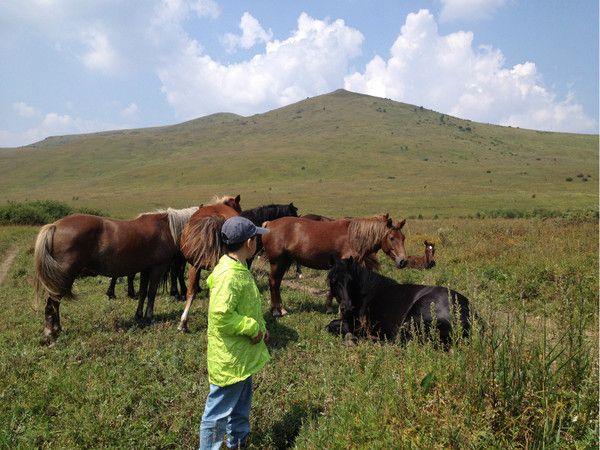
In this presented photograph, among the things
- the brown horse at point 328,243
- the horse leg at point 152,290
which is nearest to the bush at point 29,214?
the horse leg at point 152,290

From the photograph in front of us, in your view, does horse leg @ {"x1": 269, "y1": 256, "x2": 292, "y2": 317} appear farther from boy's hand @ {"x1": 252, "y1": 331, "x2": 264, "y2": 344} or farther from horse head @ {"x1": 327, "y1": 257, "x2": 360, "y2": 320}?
boy's hand @ {"x1": 252, "y1": 331, "x2": 264, "y2": 344}

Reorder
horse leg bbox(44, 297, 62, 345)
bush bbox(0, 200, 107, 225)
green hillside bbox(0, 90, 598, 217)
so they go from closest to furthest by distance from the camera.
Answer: horse leg bbox(44, 297, 62, 345) < bush bbox(0, 200, 107, 225) < green hillside bbox(0, 90, 598, 217)

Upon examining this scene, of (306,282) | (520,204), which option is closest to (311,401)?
(306,282)

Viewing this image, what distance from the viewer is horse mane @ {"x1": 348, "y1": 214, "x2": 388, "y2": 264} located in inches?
336

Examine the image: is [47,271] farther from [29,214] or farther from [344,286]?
[29,214]

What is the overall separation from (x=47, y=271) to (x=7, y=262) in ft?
42.1

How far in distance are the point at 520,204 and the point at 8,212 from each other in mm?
48780

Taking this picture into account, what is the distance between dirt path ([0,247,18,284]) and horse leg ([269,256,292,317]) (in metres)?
10.1

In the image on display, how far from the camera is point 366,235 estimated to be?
336 inches

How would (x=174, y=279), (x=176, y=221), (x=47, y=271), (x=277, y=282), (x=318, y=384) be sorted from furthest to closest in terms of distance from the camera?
(x=174, y=279) < (x=277, y=282) < (x=176, y=221) < (x=47, y=271) < (x=318, y=384)

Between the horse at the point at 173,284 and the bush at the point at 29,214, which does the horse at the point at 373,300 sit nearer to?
the horse at the point at 173,284

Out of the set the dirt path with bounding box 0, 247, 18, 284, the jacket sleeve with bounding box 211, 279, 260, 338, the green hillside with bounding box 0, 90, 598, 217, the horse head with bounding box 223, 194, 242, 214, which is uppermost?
the green hillside with bounding box 0, 90, 598, 217

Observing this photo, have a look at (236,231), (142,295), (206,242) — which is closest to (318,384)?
(236,231)

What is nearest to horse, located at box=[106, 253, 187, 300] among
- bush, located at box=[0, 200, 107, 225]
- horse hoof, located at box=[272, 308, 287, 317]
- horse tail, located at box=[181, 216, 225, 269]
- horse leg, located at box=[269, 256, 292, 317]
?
horse leg, located at box=[269, 256, 292, 317]
